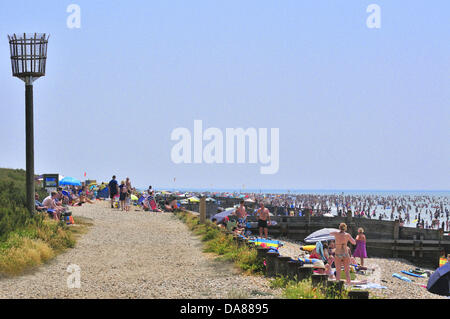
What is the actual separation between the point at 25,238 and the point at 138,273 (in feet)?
13.4

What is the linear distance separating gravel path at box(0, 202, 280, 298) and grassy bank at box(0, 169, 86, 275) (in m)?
0.33

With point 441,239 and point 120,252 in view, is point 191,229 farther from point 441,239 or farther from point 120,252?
point 441,239

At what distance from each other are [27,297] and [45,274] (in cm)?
284

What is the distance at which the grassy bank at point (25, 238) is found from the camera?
1318cm

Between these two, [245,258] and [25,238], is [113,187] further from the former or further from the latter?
[245,258]

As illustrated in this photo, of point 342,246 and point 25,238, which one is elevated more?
point 342,246

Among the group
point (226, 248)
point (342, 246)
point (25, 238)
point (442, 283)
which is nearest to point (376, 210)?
point (442, 283)

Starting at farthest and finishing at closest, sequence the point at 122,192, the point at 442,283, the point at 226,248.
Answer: the point at 122,192 < the point at 442,283 < the point at 226,248

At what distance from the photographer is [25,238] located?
15.0 m

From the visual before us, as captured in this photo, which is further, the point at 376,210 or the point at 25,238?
the point at 376,210

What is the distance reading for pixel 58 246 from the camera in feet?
53.5

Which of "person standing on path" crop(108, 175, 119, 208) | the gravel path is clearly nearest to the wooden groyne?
"person standing on path" crop(108, 175, 119, 208)

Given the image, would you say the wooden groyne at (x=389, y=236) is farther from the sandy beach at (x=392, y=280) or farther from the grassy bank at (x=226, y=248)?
the grassy bank at (x=226, y=248)

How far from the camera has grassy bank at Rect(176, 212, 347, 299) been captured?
955 cm
